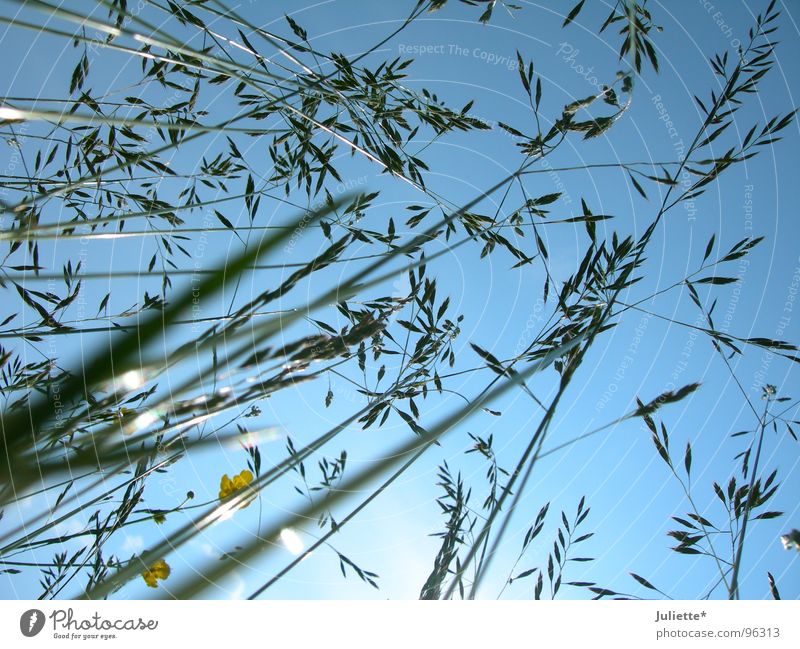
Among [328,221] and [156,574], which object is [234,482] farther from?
[328,221]

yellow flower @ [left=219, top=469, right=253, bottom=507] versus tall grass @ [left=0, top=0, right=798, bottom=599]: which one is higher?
tall grass @ [left=0, top=0, right=798, bottom=599]

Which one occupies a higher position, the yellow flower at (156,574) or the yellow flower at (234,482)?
the yellow flower at (234,482)

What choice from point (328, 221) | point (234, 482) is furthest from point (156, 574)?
point (328, 221)

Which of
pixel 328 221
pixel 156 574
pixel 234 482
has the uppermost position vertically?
pixel 328 221

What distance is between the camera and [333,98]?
1082 millimetres

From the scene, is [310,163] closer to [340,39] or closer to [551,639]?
[340,39]

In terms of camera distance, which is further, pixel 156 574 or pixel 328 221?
pixel 328 221

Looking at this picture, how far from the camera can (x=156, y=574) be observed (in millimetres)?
863

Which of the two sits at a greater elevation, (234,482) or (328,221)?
(328,221)

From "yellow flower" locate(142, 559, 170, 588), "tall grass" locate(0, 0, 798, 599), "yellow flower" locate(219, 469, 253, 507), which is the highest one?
"tall grass" locate(0, 0, 798, 599)

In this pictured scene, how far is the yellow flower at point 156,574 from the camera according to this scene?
0.82m

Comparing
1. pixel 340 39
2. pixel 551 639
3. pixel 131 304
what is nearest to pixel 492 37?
pixel 340 39

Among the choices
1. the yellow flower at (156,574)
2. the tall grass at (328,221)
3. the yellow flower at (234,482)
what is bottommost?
the yellow flower at (156,574)

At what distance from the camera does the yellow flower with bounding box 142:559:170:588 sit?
2.71 ft
